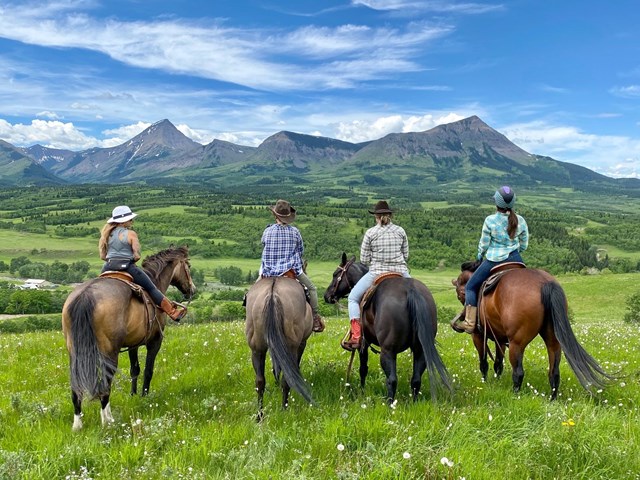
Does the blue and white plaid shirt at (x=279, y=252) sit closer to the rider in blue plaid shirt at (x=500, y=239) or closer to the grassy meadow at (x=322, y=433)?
the grassy meadow at (x=322, y=433)

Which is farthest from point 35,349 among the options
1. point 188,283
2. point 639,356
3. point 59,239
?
point 59,239

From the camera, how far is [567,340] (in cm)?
808

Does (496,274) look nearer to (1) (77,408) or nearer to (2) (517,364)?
(2) (517,364)

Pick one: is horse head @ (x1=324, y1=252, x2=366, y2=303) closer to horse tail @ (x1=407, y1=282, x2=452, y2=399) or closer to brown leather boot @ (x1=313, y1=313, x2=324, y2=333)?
brown leather boot @ (x1=313, y1=313, x2=324, y2=333)

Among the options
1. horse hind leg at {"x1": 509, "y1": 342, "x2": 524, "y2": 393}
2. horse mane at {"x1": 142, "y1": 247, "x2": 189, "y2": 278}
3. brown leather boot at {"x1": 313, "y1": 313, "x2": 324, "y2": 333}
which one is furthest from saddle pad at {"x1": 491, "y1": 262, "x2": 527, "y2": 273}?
horse mane at {"x1": 142, "y1": 247, "x2": 189, "y2": 278}

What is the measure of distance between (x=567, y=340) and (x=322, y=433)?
17.2ft

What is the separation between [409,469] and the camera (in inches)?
182

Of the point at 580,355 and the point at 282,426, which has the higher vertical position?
the point at 580,355

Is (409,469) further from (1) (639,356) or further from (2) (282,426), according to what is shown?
(1) (639,356)

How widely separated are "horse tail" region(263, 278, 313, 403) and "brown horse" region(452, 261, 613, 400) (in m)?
4.27

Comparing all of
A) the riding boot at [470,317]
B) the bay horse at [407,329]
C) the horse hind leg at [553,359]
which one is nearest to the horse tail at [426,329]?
the bay horse at [407,329]

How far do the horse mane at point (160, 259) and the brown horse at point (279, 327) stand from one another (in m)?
3.09

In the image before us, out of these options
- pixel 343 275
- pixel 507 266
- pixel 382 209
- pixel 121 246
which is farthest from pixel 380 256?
pixel 121 246

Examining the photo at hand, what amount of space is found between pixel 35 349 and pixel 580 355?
540 inches
